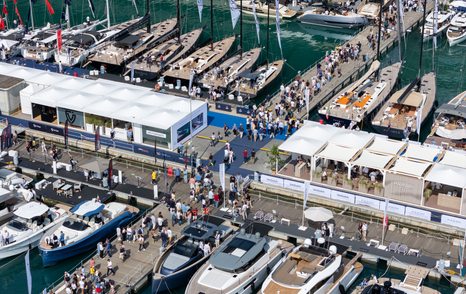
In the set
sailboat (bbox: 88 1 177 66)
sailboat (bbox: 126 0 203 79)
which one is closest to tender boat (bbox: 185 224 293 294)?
sailboat (bbox: 126 0 203 79)

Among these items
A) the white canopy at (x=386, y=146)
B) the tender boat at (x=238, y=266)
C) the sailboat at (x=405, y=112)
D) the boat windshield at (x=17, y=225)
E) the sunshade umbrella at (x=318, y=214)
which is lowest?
the boat windshield at (x=17, y=225)

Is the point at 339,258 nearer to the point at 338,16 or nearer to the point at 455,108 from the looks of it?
the point at 455,108

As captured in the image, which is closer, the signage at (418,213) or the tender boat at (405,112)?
the signage at (418,213)

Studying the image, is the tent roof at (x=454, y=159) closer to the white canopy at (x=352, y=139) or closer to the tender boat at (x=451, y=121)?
the white canopy at (x=352, y=139)

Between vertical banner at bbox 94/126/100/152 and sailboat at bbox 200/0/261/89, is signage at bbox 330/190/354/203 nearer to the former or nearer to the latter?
vertical banner at bbox 94/126/100/152

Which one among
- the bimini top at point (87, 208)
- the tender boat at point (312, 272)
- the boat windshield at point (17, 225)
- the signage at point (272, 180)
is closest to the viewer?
the tender boat at point (312, 272)

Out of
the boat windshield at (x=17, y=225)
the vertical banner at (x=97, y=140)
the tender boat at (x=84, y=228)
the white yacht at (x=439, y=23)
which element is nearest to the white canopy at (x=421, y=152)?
the tender boat at (x=84, y=228)
